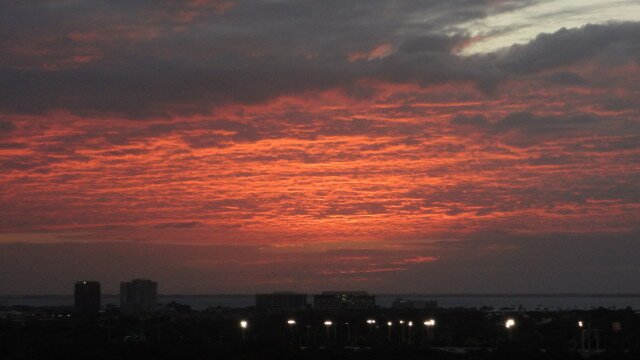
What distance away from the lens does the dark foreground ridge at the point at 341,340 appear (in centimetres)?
8325

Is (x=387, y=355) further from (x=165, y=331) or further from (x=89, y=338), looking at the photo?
(x=165, y=331)

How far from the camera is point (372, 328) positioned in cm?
14000

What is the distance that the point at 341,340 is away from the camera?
12425 centimetres

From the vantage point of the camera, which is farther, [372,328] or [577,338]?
[372,328]

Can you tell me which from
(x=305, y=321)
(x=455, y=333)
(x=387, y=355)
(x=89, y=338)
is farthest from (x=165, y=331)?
(x=387, y=355)

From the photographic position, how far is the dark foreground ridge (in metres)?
83.2

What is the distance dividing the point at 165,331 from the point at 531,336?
47.8m

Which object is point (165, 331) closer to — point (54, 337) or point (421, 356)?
point (54, 337)

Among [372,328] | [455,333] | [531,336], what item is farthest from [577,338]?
[372,328]

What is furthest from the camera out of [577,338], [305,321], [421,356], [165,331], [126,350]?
[305,321]

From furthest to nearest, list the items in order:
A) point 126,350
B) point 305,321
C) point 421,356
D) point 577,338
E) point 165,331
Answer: point 305,321 < point 165,331 < point 577,338 < point 126,350 < point 421,356

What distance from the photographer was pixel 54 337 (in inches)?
4545

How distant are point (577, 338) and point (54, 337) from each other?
199 feet

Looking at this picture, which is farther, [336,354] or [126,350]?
[126,350]
